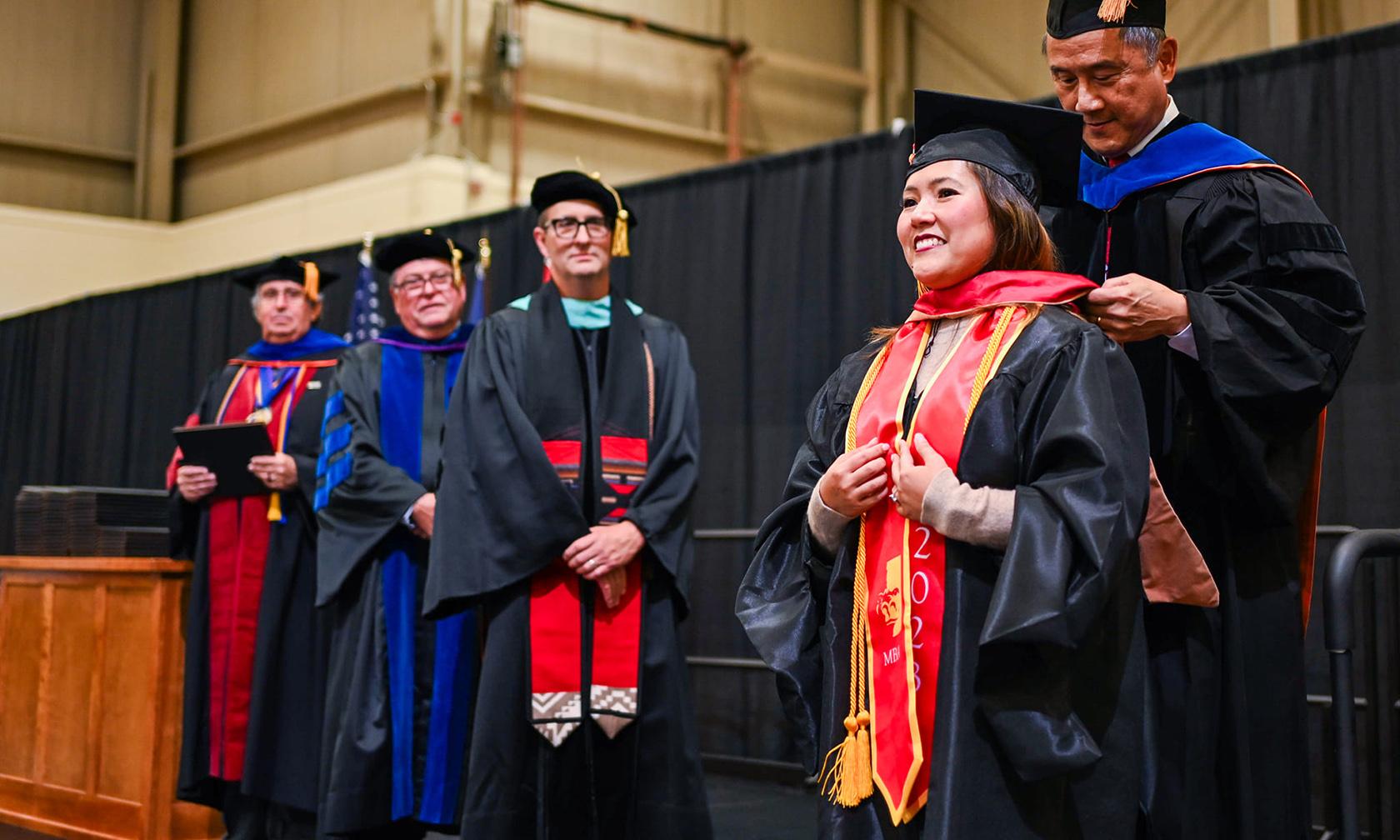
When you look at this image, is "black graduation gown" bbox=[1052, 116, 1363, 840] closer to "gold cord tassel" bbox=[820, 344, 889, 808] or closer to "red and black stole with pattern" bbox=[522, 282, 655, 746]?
"gold cord tassel" bbox=[820, 344, 889, 808]

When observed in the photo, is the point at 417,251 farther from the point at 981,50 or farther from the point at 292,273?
the point at 981,50

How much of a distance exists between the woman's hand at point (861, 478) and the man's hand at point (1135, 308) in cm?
39

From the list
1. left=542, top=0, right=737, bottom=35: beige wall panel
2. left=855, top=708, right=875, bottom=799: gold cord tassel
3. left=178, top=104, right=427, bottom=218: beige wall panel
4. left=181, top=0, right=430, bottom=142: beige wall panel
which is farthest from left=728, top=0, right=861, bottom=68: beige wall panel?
left=855, top=708, right=875, bottom=799: gold cord tassel

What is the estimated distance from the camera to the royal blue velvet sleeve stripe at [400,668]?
406cm

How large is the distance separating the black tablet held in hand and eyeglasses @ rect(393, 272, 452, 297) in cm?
67

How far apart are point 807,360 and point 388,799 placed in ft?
9.18

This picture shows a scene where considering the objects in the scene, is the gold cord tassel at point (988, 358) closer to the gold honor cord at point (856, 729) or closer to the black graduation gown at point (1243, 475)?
the gold honor cord at point (856, 729)

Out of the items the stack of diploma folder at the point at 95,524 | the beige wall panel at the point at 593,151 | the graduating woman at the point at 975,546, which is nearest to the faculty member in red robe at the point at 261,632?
the stack of diploma folder at the point at 95,524

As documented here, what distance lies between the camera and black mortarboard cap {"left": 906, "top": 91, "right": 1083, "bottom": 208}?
7.00 feet

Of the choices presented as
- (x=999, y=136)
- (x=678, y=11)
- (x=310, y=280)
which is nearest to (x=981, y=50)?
(x=678, y=11)

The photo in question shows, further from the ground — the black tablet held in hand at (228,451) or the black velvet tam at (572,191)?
the black velvet tam at (572,191)

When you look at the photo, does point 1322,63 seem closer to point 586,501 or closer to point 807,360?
point 807,360

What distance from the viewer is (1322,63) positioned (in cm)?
Result: 470

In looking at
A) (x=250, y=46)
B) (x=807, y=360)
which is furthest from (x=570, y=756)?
(x=250, y=46)
